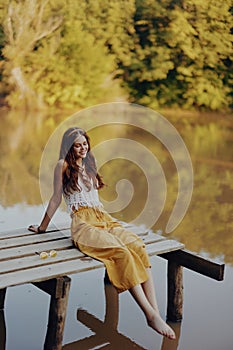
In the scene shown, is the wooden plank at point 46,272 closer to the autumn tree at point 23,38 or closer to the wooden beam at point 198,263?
the wooden beam at point 198,263

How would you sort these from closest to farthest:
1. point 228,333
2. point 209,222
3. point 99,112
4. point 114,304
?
point 228,333 → point 114,304 → point 209,222 → point 99,112

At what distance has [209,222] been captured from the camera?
536cm

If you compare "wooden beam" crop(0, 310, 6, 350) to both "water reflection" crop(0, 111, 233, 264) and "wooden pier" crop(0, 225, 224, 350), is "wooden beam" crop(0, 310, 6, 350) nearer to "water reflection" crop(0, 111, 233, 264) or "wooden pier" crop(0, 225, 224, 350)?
"wooden pier" crop(0, 225, 224, 350)

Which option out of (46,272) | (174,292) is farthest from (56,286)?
(174,292)

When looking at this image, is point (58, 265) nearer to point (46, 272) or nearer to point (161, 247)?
point (46, 272)

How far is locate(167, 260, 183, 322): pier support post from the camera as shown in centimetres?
318

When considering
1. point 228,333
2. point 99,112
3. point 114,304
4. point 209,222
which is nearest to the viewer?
point 228,333

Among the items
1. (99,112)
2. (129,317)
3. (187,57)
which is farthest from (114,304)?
(187,57)

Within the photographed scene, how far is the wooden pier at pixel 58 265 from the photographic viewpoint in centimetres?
256

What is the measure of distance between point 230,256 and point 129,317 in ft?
4.53

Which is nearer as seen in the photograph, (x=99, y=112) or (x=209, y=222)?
(x=209, y=222)

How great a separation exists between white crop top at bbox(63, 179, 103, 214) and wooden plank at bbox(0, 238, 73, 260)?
0.59ft

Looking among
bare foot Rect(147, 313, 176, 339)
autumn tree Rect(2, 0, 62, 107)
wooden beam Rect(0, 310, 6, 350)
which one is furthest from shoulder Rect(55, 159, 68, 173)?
autumn tree Rect(2, 0, 62, 107)

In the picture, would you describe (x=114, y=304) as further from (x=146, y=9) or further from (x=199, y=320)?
(x=146, y=9)
